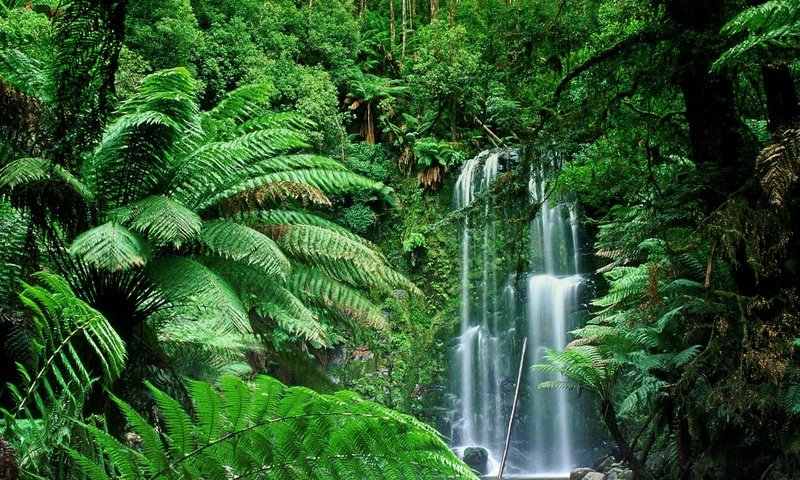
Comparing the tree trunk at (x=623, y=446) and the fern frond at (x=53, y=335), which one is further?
the tree trunk at (x=623, y=446)

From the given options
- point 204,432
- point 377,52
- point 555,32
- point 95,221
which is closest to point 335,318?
point 95,221

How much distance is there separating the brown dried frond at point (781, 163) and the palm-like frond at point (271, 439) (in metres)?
2.11

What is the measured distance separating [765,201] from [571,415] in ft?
24.2

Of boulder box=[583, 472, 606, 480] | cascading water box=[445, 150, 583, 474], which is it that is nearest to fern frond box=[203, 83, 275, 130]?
boulder box=[583, 472, 606, 480]

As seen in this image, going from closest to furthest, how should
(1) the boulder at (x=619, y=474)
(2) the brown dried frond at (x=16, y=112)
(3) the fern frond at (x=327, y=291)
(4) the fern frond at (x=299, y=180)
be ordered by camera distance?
(2) the brown dried frond at (x=16, y=112)
(4) the fern frond at (x=299, y=180)
(3) the fern frond at (x=327, y=291)
(1) the boulder at (x=619, y=474)

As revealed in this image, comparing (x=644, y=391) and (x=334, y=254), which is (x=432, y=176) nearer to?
(x=334, y=254)

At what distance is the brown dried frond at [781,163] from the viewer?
2818mm

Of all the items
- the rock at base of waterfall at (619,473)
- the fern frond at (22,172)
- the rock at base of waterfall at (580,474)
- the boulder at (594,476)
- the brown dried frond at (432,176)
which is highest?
the brown dried frond at (432,176)

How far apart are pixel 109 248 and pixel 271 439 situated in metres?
2.31

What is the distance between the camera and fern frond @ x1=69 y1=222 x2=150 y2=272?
3463 millimetres

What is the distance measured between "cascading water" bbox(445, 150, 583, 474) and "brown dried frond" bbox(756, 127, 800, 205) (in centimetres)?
719

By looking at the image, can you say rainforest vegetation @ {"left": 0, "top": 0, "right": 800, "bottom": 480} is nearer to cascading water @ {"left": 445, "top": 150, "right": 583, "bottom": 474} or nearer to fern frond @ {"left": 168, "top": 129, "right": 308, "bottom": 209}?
fern frond @ {"left": 168, "top": 129, "right": 308, "bottom": 209}

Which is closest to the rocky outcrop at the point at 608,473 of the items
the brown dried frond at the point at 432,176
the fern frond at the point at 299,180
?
the fern frond at the point at 299,180

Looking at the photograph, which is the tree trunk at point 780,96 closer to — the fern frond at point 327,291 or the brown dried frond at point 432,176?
the fern frond at point 327,291
